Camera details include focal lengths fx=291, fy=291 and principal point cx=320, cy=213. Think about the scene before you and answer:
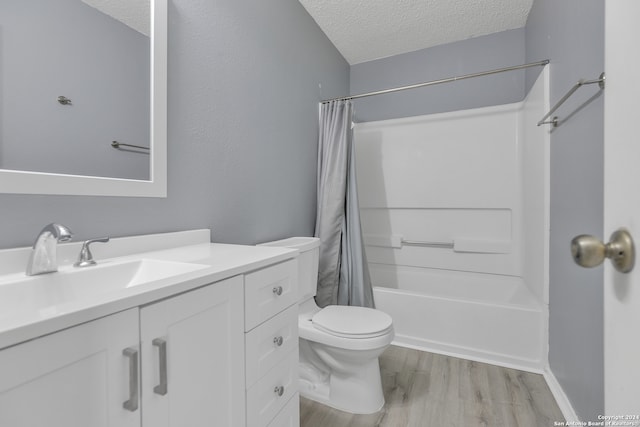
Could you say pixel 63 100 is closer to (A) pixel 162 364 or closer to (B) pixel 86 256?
(B) pixel 86 256

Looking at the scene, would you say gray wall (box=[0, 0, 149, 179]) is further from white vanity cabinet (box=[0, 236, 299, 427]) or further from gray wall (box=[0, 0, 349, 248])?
white vanity cabinet (box=[0, 236, 299, 427])

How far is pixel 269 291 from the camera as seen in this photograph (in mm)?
927

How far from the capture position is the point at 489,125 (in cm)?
238

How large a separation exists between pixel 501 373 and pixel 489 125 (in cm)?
182

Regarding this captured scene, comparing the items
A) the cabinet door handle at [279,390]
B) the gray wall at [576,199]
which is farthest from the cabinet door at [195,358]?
the gray wall at [576,199]

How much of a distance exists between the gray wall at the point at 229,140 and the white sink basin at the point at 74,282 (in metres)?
0.15

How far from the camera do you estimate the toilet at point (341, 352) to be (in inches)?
54.4

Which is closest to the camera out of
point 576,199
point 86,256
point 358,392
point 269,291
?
point 86,256

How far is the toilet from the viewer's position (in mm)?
1381

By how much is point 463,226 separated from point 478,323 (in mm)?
909

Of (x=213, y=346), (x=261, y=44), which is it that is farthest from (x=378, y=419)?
(x=261, y=44)
